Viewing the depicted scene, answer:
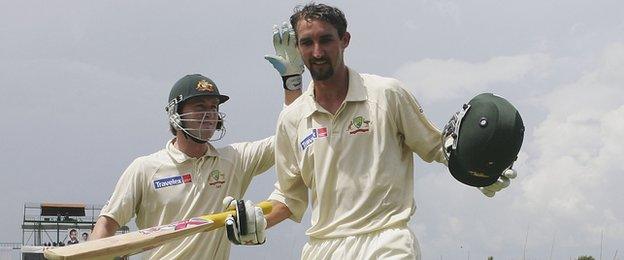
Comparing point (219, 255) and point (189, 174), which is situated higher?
point (189, 174)

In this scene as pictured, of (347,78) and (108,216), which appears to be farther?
(108,216)

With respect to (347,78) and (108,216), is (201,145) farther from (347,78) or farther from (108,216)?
(347,78)

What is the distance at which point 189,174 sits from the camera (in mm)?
7262

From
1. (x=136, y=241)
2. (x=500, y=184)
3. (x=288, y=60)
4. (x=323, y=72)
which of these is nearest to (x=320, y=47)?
(x=323, y=72)

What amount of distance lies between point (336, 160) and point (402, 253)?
567mm

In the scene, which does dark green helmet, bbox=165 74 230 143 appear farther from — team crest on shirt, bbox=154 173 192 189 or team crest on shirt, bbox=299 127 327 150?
team crest on shirt, bbox=299 127 327 150

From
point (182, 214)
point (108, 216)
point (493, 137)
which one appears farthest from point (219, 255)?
point (493, 137)

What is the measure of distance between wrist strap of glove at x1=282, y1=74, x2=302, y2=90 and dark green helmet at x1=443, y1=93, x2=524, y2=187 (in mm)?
2562

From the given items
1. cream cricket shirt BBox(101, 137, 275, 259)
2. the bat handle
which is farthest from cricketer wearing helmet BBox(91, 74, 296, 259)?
the bat handle

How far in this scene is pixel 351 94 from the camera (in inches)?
204

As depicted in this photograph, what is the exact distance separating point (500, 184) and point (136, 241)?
6.64ft

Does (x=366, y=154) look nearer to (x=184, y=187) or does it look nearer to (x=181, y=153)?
(x=184, y=187)

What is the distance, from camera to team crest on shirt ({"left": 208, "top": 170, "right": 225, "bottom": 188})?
721cm

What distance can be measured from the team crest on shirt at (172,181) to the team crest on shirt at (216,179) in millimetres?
150
